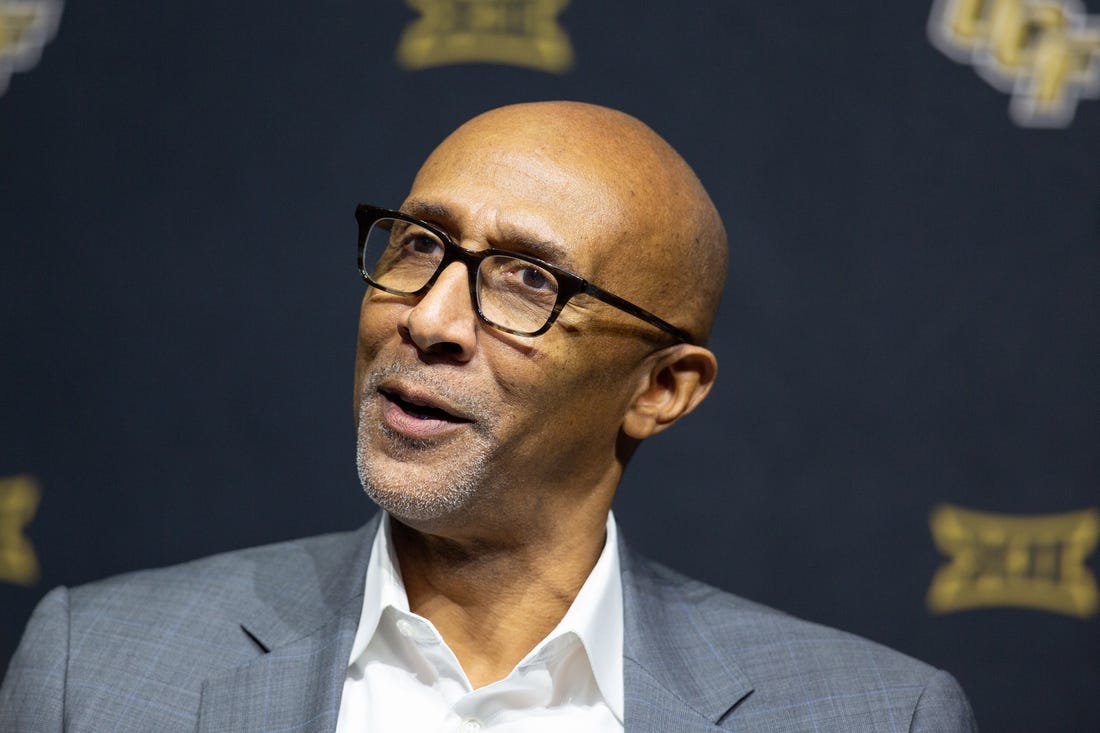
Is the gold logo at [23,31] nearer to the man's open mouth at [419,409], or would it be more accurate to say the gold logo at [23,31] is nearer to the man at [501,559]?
the man at [501,559]

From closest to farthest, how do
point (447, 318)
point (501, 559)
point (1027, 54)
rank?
point (447, 318) < point (501, 559) < point (1027, 54)

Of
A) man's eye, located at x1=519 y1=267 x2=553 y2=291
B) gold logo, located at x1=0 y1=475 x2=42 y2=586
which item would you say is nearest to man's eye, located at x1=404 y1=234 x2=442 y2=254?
man's eye, located at x1=519 y1=267 x2=553 y2=291

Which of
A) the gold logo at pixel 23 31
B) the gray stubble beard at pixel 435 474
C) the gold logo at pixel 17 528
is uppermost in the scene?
the gold logo at pixel 23 31

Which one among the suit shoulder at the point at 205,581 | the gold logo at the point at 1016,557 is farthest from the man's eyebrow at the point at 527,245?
the gold logo at the point at 1016,557

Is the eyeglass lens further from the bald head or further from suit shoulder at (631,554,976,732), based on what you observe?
suit shoulder at (631,554,976,732)

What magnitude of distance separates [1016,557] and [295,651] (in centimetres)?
114

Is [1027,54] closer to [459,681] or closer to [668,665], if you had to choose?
[668,665]

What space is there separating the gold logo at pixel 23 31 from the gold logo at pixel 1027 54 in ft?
4.49

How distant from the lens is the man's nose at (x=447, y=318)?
1.36 meters

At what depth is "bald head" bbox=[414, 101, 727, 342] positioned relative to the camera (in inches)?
57.0

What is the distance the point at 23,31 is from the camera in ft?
6.77

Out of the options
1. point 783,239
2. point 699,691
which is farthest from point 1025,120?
point 699,691

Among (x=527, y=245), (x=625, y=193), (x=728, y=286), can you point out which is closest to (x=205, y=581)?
(x=527, y=245)

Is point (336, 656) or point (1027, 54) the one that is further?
point (1027, 54)
